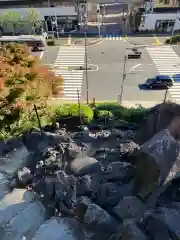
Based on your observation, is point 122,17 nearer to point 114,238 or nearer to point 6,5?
point 6,5

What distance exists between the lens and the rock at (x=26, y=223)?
15336 mm

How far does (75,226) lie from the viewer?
15547 millimetres

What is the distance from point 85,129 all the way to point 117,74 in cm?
1431

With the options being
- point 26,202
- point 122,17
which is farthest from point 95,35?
point 26,202

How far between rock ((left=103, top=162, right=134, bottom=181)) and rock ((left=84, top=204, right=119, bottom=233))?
8.07 ft

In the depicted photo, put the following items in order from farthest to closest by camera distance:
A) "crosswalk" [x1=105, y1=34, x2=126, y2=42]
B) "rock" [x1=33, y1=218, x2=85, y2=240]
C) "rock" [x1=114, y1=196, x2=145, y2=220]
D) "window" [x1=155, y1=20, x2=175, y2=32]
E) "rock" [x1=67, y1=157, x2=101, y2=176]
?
"window" [x1=155, y1=20, x2=175, y2=32]
"crosswalk" [x1=105, y1=34, x2=126, y2=42]
"rock" [x1=67, y1=157, x2=101, y2=176]
"rock" [x1=114, y1=196, x2=145, y2=220]
"rock" [x1=33, y1=218, x2=85, y2=240]

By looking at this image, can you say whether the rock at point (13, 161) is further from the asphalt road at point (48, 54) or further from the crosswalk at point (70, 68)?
the asphalt road at point (48, 54)

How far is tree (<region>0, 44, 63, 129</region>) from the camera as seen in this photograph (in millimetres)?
18469

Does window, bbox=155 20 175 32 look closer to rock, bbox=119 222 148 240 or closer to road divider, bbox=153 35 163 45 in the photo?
road divider, bbox=153 35 163 45

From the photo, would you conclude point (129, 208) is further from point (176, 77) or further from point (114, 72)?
point (176, 77)

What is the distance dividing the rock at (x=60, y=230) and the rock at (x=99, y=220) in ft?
2.07

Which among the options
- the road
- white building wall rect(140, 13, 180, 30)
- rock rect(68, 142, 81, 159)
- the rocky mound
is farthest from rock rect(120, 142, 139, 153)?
white building wall rect(140, 13, 180, 30)

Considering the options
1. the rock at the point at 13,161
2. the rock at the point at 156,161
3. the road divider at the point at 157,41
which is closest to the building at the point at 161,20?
the road divider at the point at 157,41

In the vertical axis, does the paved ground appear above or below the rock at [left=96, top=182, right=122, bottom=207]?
above
